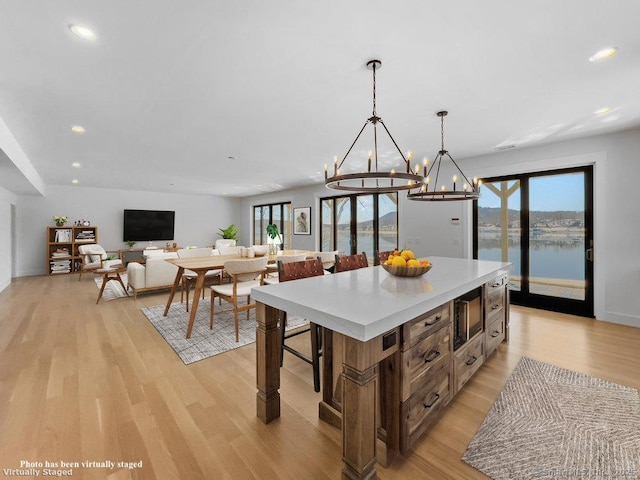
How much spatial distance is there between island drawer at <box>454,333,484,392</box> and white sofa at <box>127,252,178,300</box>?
14.9ft

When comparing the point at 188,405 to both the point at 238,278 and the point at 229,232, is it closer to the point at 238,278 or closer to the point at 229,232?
the point at 238,278

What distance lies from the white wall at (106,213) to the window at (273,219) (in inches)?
49.1

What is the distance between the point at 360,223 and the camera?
650 cm

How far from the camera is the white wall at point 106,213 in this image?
7195 mm

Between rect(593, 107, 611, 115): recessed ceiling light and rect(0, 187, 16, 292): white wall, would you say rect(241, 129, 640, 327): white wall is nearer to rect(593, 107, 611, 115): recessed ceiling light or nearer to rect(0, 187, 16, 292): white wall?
rect(593, 107, 611, 115): recessed ceiling light

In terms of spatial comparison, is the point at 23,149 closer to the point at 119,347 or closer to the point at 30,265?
the point at 119,347

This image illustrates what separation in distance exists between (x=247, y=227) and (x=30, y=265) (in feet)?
18.9

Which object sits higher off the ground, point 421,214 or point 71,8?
point 71,8

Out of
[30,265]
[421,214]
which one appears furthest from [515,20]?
[30,265]

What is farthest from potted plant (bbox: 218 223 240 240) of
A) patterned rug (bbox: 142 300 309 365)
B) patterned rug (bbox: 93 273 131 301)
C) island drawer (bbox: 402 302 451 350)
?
island drawer (bbox: 402 302 451 350)

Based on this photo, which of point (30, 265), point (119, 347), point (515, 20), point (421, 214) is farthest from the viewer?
point (30, 265)

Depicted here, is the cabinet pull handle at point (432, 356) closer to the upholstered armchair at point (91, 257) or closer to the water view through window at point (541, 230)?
the water view through window at point (541, 230)

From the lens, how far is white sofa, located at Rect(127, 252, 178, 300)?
15.8 feet

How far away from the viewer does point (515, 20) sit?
160 centimetres
